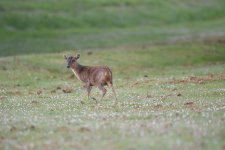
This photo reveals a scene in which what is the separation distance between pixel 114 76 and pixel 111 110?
21.1m

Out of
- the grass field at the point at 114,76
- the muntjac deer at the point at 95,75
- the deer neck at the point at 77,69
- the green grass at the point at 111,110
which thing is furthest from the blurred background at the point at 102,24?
the muntjac deer at the point at 95,75

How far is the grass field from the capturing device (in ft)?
63.7

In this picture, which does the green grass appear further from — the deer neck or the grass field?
the deer neck

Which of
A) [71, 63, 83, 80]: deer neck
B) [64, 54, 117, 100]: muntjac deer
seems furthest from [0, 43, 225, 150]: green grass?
[71, 63, 83, 80]: deer neck

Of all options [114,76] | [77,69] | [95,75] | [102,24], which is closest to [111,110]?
[95,75]

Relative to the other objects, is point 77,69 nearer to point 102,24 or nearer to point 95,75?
point 95,75

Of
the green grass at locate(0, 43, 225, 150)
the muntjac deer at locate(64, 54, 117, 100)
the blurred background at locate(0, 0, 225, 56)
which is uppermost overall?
the blurred background at locate(0, 0, 225, 56)

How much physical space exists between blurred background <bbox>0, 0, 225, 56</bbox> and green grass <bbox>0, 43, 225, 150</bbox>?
53.0ft

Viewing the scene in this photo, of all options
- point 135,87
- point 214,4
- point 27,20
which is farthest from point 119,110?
point 214,4

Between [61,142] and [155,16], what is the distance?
3360 inches

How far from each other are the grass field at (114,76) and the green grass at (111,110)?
0.04 meters

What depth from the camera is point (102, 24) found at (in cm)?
9212

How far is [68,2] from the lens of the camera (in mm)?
104062

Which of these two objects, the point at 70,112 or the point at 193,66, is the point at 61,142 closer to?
the point at 70,112
